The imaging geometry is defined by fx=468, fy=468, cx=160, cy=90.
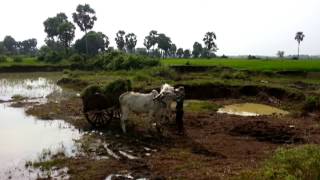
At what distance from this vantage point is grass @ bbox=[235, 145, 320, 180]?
956cm

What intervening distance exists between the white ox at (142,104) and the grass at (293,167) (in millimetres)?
7057

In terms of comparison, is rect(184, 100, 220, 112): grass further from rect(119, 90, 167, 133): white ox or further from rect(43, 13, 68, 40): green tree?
rect(43, 13, 68, 40): green tree

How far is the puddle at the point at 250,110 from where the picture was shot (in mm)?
24656

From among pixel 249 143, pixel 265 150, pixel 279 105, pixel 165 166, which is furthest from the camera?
pixel 279 105

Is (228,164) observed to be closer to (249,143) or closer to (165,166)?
(165,166)

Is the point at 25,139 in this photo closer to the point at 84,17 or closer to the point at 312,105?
the point at 312,105

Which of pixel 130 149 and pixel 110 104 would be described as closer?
pixel 130 149

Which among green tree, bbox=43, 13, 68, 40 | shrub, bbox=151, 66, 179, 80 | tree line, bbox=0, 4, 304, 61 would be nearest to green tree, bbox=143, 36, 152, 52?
tree line, bbox=0, 4, 304, 61

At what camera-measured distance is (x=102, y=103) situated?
19.1 m

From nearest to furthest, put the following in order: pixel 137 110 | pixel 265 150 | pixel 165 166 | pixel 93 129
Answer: pixel 165 166
pixel 265 150
pixel 137 110
pixel 93 129

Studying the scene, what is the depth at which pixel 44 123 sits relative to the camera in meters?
21.1

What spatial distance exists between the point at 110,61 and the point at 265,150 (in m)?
43.4

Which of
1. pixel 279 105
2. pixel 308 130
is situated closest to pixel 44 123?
pixel 308 130

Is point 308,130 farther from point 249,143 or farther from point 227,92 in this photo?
point 227,92
